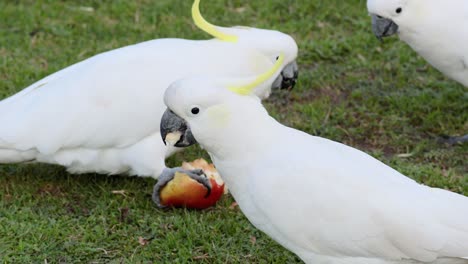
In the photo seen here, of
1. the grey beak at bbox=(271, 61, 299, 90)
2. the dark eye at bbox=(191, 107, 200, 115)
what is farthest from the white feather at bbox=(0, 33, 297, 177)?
the dark eye at bbox=(191, 107, 200, 115)

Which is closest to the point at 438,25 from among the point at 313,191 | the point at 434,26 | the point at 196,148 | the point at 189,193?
the point at 434,26

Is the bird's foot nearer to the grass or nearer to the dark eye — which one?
the grass

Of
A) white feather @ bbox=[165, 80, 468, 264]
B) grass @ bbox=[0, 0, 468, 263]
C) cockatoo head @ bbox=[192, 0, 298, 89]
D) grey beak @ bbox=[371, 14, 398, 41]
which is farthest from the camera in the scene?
grey beak @ bbox=[371, 14, 398, 41]

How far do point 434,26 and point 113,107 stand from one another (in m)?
1.72

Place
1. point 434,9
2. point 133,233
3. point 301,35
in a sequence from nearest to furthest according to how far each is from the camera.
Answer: point 133,233 → point 434,9 → point 301,35

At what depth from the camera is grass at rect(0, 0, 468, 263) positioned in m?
3.34

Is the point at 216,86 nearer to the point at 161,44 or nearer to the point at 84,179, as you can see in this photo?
the point at 161,44

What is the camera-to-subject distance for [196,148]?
419 centimetres

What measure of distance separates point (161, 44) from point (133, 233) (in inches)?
36.4

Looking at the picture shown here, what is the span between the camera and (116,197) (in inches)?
147

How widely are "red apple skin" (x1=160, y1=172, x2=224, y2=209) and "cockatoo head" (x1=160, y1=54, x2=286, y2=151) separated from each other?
0.77 meters

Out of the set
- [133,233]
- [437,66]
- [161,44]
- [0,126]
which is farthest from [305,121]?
[0,126]

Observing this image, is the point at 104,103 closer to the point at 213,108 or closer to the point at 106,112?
the point at 106,112

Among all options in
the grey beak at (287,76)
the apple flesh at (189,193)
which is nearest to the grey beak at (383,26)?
the grey beak at (287,76)
